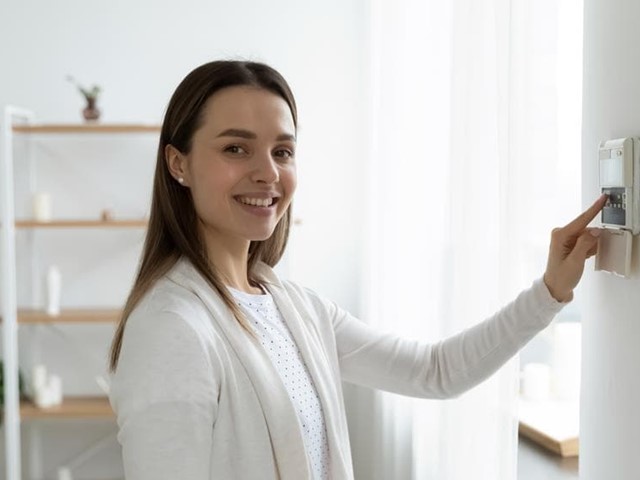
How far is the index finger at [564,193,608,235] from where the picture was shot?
44.6 inches

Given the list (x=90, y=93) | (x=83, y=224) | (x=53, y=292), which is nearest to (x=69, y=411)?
(x=53, y=292)

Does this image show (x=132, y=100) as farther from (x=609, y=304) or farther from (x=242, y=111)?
(x=609, y=304)

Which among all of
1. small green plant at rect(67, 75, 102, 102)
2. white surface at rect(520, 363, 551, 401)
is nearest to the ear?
white surface at rect(520, 363, 551, 401)

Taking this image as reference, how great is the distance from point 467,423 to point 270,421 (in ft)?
2.30

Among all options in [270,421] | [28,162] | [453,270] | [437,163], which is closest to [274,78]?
[270,421]

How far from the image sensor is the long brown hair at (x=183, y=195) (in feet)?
4.73

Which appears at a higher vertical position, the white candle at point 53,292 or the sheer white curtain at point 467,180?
the sheer white curtain at point 467,180

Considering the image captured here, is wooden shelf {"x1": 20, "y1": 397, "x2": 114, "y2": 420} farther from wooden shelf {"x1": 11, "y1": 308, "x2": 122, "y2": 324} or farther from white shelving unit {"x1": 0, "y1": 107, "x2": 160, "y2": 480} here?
wooden shelf {"x1": 11, "y1": 308, "x2": 122, "y2": 324}

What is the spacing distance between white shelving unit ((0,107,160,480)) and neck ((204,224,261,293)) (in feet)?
7.08

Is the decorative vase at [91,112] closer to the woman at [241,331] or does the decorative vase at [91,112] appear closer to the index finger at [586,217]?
the woman at [241,331]

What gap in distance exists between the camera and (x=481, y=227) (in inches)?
70.8

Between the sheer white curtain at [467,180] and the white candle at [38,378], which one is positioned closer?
the sheer white curtain at [467,180]

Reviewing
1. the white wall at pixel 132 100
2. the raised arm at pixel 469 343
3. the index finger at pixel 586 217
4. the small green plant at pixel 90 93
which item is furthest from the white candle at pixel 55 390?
the index finger at pixel 586 217

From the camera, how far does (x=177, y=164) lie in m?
1.50
